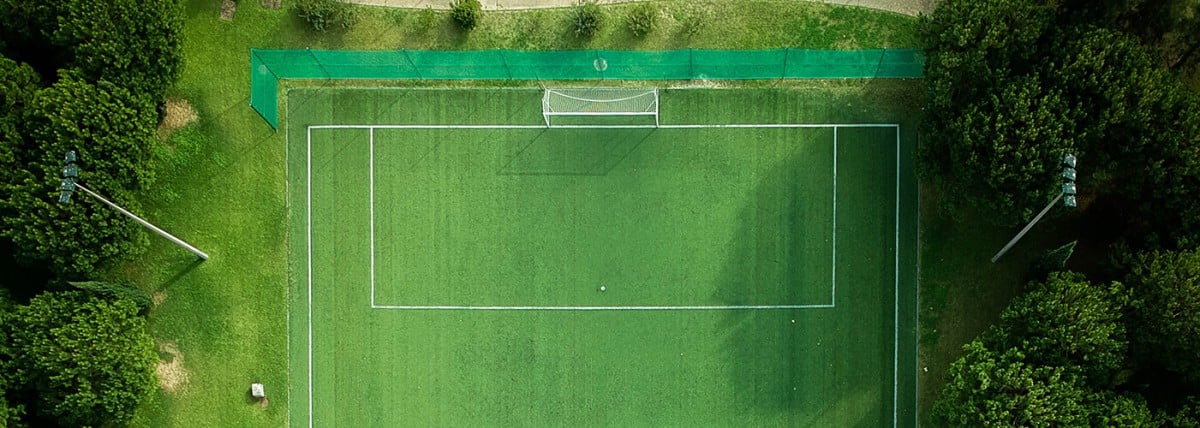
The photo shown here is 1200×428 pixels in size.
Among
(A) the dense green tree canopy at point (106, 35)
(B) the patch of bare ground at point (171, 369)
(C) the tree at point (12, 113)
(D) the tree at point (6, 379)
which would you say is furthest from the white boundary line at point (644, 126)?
(D) the tree at point (6, 379)

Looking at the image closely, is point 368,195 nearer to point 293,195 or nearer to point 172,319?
point 293,195

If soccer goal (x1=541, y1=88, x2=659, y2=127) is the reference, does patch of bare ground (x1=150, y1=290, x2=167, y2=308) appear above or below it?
below

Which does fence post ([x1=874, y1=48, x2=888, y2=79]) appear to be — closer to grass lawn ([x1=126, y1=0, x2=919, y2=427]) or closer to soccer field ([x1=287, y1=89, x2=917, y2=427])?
soccer field ([x1=287, y1=89, x2=917, y2=427])

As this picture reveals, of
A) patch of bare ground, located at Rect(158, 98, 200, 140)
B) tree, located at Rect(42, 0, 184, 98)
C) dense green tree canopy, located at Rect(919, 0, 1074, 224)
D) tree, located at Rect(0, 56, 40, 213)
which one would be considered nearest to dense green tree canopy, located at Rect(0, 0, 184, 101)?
tree, located at Rect(42, 0, 184, 98)

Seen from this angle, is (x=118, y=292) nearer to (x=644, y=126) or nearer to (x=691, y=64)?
(x=644, y=126)

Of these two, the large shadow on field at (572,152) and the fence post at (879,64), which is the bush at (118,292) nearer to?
the large shadow on field at (572,152)

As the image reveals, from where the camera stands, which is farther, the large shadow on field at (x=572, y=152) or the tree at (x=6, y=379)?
the large shadow on field at (x=572, y=152)
